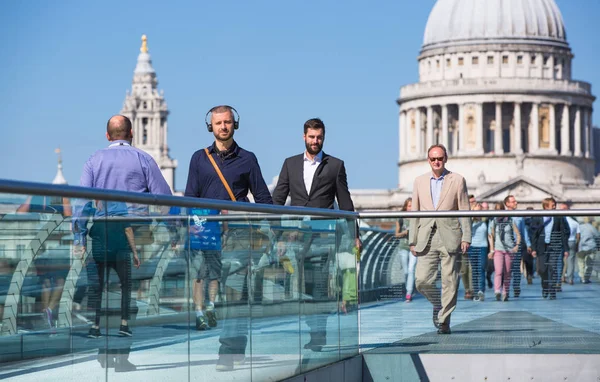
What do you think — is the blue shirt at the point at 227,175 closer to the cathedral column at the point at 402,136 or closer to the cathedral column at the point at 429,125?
the cathedral column at the point at 429,125

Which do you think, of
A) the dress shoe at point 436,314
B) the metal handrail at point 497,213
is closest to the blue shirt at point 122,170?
the metal handrail at point 497,213

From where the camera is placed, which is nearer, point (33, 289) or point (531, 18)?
point (33, 289)

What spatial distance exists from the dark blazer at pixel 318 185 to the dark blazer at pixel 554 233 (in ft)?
5.21

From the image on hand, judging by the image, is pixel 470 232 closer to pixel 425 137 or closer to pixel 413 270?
pixel 413 270

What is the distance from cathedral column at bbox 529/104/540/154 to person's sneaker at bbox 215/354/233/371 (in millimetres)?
110588

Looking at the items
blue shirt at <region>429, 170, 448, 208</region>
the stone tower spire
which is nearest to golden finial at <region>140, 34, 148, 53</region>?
the stone tower spire

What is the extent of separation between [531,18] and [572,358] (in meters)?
114

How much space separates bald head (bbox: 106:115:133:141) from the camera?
436 inches

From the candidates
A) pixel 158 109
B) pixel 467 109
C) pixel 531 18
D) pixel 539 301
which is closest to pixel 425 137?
pixel 467 109

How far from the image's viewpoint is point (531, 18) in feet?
411

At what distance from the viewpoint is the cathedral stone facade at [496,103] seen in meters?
119

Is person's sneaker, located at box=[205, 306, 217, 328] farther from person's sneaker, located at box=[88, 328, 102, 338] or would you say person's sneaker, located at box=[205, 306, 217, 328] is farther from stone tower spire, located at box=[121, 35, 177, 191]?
stone tower spire, located at box=[121, 35, 177, 191]

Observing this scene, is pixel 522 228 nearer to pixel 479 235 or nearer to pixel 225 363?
pixel 479 235

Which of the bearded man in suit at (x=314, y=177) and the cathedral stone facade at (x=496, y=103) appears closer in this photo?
the bearded man in suit at (x=314, y=177)
